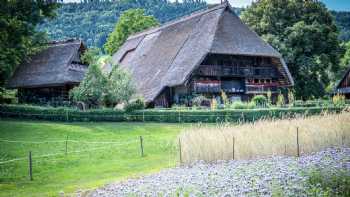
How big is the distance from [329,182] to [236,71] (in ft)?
95.5

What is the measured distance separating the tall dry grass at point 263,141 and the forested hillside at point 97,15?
263ft

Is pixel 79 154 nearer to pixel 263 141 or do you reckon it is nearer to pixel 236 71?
pixel 263 141

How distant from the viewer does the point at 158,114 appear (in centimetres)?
2911

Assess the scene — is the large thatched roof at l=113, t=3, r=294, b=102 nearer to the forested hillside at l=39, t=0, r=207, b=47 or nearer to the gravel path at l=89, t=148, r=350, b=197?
the gravel path at l=89, t=148, r=350, b=197

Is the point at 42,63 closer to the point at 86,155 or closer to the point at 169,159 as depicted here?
the point at 86,155

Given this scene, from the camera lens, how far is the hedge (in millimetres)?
28000

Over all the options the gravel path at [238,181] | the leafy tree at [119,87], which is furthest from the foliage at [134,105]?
the gravel path at [238,181]

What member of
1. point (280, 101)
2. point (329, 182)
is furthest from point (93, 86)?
point (329, 182)

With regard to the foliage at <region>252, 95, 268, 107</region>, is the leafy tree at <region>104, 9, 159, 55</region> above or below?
above

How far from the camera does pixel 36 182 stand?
14352 millimetres

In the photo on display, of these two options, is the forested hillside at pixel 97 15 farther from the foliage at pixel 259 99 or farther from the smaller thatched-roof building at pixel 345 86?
the foliage at pixel 259 99

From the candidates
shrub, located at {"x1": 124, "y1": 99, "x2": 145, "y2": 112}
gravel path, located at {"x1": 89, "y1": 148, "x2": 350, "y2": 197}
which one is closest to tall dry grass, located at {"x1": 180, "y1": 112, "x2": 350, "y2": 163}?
gravel path, located at {"x1": 89, "y1": 148, "x2": 350, "y2": 197}

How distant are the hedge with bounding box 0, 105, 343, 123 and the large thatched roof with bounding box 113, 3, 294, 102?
4363 millimetres

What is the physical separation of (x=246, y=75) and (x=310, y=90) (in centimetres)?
1046
